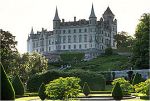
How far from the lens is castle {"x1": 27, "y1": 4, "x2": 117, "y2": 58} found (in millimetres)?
90812

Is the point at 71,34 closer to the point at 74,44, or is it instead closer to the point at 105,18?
the point at 74,44

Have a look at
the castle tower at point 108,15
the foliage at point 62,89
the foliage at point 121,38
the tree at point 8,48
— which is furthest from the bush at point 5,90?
the castle tower at point 108,15

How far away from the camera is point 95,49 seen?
89.3 m

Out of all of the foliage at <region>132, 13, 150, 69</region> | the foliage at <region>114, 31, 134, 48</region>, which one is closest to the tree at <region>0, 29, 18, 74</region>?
the foliage at <region>132, 13, 150, 69</region>

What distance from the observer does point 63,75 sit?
1299 inches

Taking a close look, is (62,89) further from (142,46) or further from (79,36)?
(79,36)

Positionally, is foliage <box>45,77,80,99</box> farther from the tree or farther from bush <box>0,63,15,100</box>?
the tree

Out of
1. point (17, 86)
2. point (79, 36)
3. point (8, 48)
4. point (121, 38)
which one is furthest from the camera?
point (79, 36)

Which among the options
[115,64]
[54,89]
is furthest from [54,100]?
[115,64]

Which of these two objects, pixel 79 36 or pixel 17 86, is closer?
pixel 17 86

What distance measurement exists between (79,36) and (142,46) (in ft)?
148

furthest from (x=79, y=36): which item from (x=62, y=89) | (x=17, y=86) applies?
(x=62, y=89)

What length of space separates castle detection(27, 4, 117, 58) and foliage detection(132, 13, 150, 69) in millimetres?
37848

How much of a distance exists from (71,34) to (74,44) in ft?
8.15
